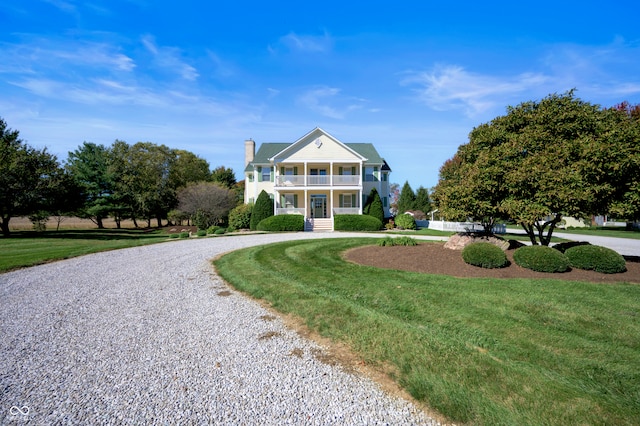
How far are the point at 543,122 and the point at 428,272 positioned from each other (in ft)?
21.4

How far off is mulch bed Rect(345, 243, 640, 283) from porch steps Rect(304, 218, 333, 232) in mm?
14102

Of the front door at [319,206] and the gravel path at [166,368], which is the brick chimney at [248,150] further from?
the gravel path at [166,368]

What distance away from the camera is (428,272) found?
8359mm

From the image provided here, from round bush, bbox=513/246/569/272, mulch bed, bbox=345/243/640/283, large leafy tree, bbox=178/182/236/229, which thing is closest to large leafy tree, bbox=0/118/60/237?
large leafy tree, bbox=178/182/236/229

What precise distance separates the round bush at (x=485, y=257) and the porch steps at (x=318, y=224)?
17.3m

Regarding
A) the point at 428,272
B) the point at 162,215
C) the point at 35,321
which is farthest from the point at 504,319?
the point at 162,215

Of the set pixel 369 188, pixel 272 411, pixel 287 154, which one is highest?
pixel 287 154

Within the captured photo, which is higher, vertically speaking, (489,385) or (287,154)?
(287,154)

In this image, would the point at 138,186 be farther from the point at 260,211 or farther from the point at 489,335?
the point at 489,335

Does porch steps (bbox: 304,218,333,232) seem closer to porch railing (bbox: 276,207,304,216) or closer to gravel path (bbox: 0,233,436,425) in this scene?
porch railing (bbox: 276,207,304,216)

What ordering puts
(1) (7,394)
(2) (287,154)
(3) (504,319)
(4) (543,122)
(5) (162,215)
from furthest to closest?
(5) (162,215) < (2) (287,154) < (4) (543,122) < (3) (504,319) < (1) (7,394)

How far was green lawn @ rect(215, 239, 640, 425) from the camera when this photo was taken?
9.87ft

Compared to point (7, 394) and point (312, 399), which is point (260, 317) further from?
point (7, 394)

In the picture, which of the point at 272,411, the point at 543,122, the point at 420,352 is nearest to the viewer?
the point at 272,411
